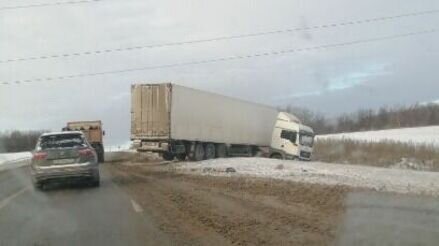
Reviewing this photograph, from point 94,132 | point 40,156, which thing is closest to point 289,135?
point 94,132

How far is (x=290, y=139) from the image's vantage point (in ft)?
149

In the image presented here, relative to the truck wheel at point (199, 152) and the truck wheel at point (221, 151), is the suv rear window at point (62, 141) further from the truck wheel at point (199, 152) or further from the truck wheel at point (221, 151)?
the truck wheel at point (221, 151)

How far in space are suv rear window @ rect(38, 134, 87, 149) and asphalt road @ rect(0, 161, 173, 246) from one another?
1.37 m

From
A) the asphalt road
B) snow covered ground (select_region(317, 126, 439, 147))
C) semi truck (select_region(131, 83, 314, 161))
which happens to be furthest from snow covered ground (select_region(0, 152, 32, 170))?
snow covered ground (select_region(317, 126, 439, 147))

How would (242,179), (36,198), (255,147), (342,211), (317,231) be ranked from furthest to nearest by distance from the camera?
(255,147)
(242,179)
(36,198)
(342,211)
(317,231)

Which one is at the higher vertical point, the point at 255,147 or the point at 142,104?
the point at 142,104

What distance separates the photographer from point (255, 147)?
45.8m

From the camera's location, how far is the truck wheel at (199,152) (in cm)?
3725

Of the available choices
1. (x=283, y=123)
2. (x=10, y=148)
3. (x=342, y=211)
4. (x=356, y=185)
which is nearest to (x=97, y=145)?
(x=283, y=123)

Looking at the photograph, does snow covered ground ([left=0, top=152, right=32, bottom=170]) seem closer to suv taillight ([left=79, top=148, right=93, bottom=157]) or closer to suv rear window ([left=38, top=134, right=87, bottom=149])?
suv rear window ([left=38, top=134, right=87, bottom=149])

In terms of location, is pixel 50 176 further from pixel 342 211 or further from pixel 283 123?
pixel 283 123

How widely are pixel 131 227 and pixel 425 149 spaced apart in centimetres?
4959

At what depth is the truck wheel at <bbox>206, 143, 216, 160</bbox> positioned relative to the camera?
38.7 m

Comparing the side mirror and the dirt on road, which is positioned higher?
the dirt on road
